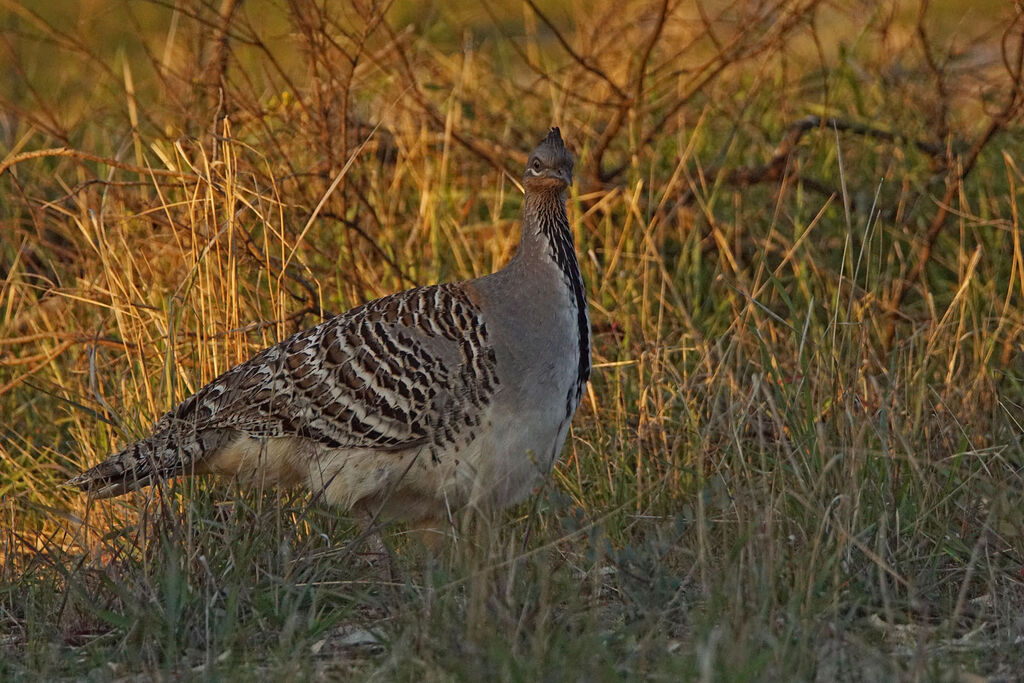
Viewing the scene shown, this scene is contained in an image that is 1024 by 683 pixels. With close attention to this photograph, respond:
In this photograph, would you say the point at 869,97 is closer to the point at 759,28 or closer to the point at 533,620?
the point at 759,28

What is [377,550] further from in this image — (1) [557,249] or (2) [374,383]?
(1) [557,249]

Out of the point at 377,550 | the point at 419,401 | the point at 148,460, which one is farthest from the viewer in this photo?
the point at 148,460

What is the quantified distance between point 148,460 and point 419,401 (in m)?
0.97

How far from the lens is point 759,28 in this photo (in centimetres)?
716

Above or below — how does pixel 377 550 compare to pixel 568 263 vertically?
below

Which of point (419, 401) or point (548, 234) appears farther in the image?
point (548, 234)

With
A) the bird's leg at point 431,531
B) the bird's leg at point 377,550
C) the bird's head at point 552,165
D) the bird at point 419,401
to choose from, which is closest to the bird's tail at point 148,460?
the bird at point 419,401

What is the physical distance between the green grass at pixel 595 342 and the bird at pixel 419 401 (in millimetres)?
163

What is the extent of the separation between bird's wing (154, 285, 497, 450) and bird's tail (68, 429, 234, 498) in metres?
0.05

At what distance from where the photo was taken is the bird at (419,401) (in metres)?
4.43

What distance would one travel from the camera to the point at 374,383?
4.59 meters

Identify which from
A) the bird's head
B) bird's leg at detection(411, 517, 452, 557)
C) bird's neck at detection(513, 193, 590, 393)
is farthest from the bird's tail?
the bird's head

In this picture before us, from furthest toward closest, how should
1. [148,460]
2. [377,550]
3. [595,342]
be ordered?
[595,342], [148,460], [377,550]

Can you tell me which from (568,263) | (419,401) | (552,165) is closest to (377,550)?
(419,401)
